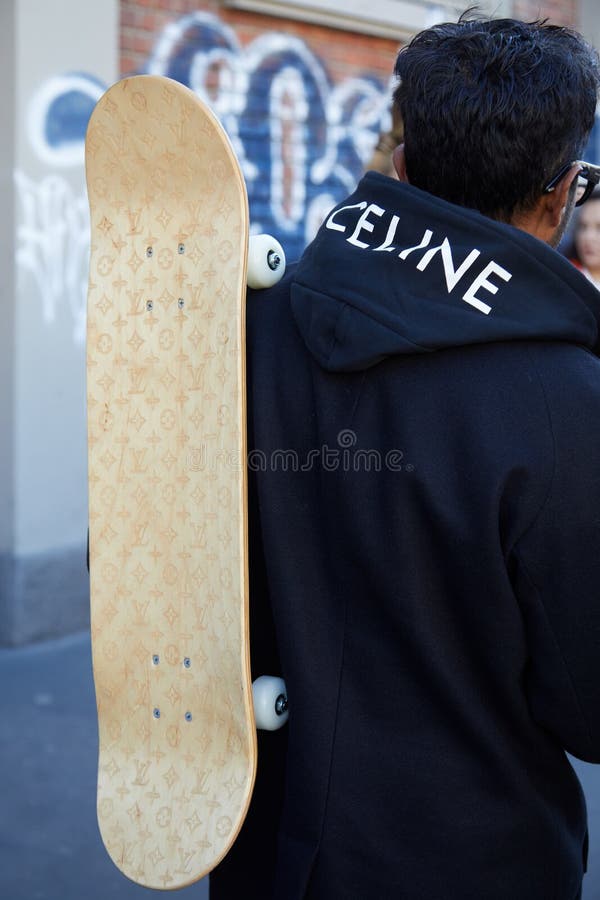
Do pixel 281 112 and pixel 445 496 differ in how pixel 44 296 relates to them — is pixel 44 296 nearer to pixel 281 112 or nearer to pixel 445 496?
pixel 281 112

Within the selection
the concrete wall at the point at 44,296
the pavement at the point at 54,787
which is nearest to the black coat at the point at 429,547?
the pavement at the point at 54,787

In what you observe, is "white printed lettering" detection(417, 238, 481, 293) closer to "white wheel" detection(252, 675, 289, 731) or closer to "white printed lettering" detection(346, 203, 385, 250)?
"white printed lettering" detection(346, 203, 385, 250)

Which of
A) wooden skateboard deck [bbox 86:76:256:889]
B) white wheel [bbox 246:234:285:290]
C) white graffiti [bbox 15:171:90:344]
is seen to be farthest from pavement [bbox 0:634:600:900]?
white wheel [bbox 246:234:285:290]

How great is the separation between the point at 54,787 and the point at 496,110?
2.84 metres

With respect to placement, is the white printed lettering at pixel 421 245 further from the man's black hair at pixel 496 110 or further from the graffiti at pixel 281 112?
the graffiti at pixel 281 112

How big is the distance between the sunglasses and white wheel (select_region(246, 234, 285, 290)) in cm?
37

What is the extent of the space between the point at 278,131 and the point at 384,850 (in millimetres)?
4533

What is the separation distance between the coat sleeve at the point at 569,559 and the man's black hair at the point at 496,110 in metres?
0.23

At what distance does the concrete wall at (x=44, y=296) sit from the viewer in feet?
14.3

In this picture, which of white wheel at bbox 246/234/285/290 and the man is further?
white wheel at bbox 246/234/285/290

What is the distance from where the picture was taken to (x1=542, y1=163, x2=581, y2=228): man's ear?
49.9 inches

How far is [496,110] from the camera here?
1.22 m

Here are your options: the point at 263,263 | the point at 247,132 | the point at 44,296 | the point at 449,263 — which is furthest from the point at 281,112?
the point at 449,263

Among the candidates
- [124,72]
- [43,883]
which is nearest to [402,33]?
[124,72]
